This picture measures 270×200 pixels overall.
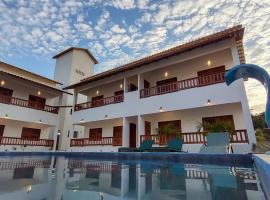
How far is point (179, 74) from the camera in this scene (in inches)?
535

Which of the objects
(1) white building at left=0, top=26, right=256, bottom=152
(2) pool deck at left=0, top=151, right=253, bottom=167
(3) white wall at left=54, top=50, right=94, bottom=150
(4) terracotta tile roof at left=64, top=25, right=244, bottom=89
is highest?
(3) white wall at left=54, top=50, right=94, bottom=150

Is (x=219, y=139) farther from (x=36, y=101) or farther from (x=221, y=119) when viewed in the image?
(x=36, y=101)

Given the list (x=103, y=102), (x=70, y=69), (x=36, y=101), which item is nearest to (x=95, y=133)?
(x=103, y=102)

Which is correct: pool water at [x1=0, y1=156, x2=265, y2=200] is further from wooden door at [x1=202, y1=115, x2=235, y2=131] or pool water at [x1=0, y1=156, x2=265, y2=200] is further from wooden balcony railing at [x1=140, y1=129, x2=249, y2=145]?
wooden door at [x1=202, y1=115, x2=235, y2=131]

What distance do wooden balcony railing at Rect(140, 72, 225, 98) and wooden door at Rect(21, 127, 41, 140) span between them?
12.4 meters

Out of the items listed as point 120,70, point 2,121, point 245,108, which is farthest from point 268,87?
point 2,121

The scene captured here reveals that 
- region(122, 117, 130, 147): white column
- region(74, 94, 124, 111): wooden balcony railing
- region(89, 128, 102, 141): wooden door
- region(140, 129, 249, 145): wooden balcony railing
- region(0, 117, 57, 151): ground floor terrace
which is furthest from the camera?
region(89, 128, 102, 141): wooden door

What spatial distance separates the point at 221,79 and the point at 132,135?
8.18 metres

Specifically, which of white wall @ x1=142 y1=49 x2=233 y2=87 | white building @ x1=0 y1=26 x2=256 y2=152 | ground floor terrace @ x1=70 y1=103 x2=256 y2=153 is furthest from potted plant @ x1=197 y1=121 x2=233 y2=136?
white wall @ x1=142 y1=49 x2=233 y2=87

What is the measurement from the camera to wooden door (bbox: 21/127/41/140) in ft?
58.3

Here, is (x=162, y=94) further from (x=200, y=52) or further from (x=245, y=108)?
(x=245, y=108)

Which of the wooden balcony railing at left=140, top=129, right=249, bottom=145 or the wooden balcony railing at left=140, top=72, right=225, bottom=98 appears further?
the wooden balcony railing at left=140, top=72, right=225, bottom=98

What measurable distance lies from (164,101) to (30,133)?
14151mm

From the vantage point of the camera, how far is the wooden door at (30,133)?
17.8 metres
